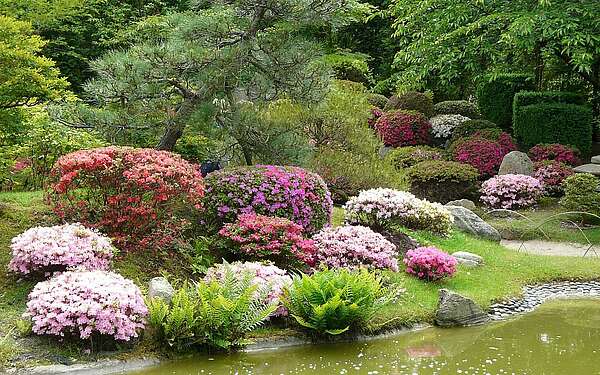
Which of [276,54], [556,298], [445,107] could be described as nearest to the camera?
[556,298]

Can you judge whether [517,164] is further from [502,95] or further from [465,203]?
[502,95]

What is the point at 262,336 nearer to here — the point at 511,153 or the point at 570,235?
the point at 570,235

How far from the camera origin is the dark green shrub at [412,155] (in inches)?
666

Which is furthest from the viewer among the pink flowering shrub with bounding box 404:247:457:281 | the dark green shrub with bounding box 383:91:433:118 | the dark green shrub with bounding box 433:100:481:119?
the dark green shrub with bounding box 433:100:481:119

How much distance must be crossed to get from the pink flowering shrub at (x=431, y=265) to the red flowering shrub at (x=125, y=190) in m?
2.89

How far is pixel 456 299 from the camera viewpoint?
7273mm

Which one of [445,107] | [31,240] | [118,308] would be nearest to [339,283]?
[118,308]

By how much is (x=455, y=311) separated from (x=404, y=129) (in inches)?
476

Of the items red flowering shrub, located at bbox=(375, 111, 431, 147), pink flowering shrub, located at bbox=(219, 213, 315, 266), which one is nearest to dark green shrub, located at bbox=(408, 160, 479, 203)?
red flowering shrub, located at bbox=(375, 111, 431, 147)

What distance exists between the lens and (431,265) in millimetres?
8352

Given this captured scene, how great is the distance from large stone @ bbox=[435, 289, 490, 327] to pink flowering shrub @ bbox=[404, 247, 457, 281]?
988 millimetres

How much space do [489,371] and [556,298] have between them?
3.23 metres

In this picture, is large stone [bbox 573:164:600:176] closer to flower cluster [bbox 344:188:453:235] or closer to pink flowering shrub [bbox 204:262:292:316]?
flower cluster [bbox 344:188:453:235]

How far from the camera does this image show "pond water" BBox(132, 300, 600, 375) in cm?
576
